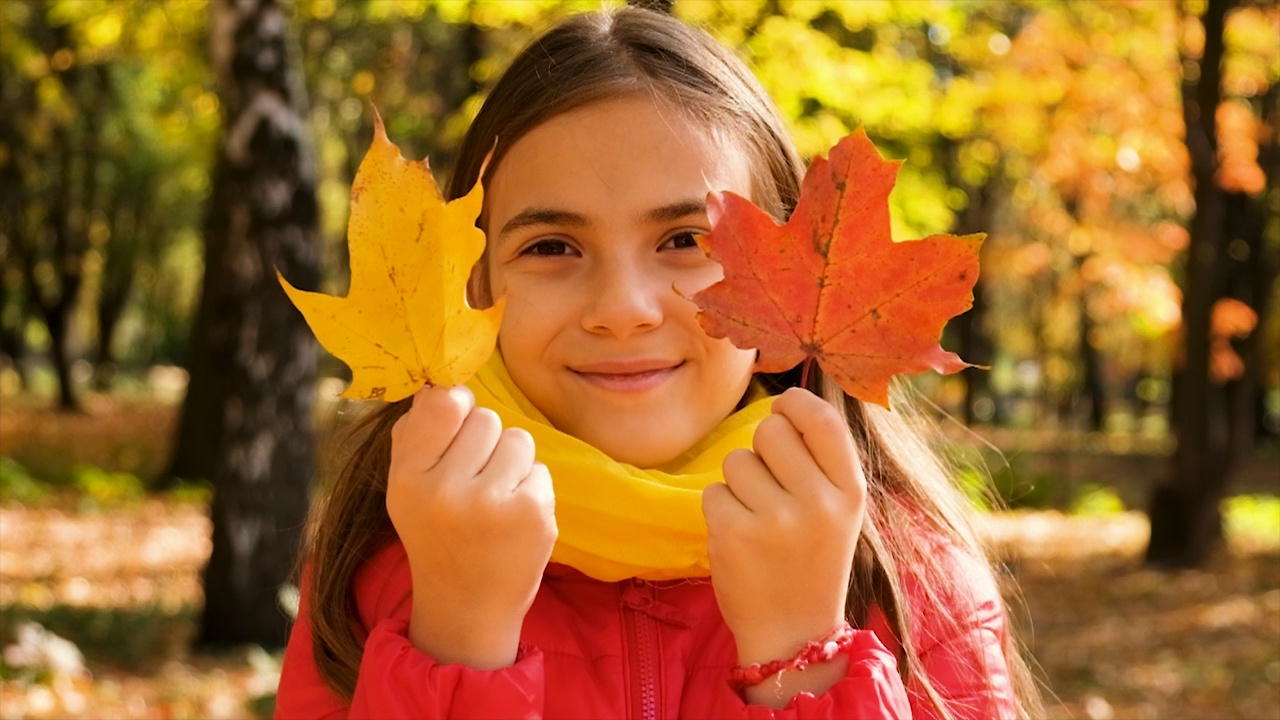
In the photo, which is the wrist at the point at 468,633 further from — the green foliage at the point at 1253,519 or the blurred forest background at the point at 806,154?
the green foliage at the point at 1253,519

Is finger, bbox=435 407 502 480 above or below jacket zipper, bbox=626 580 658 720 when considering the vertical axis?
above

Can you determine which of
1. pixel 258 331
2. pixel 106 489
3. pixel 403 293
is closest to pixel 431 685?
pixel 403 293

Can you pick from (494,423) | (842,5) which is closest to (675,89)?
(494,423)

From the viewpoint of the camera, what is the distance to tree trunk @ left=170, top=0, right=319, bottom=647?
5.69 metres

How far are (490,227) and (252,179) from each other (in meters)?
4.36

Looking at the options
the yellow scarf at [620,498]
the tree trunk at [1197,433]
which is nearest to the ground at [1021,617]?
the tree trunk at [1197,433]

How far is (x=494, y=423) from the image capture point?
4.21 ft

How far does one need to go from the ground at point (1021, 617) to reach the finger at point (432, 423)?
3.83m

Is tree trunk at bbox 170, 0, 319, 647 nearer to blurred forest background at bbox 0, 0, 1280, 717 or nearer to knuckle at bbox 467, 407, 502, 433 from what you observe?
blurred forest background at bbox 0, 0, 1280, 717

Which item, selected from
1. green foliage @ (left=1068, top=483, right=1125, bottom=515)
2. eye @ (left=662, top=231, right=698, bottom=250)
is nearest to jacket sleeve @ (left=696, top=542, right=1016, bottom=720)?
eye @ (left=662, top=231, right=698, bottom=250)

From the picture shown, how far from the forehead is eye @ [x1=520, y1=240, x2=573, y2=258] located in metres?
0.05

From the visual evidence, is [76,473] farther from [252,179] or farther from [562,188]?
[562,188]

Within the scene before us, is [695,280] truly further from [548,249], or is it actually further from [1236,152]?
[1236,152]

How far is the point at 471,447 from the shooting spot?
1269 millimetres
